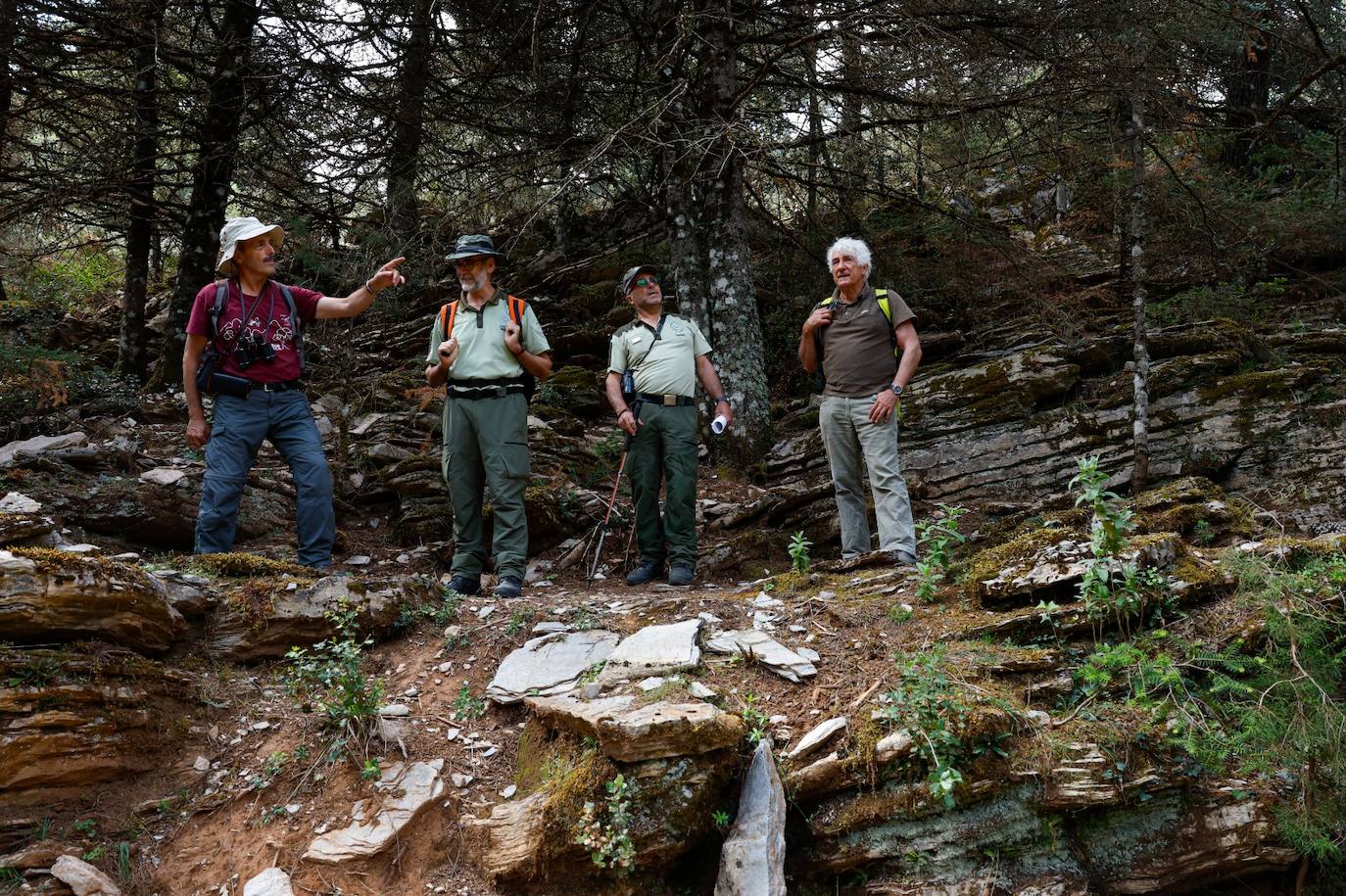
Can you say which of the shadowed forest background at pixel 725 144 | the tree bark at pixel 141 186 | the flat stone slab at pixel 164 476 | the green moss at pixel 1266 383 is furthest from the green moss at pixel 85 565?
the green moss at pixel 1266 383

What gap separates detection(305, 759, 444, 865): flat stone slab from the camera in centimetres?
333

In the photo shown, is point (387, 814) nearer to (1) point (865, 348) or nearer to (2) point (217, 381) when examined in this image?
(2) point (217, 381)

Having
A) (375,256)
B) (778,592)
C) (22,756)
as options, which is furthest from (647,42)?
(22,756)

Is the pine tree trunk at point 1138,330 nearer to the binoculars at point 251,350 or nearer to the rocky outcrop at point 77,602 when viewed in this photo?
the binoculars at point 251,350

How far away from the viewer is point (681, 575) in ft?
20.5

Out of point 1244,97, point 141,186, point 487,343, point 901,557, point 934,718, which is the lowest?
point 934,718

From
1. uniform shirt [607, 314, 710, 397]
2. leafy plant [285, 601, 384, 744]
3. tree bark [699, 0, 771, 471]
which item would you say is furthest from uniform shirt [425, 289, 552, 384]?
tree bark [699, 0, 771, 471]

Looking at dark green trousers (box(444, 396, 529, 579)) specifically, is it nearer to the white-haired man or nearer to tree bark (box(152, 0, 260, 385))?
the white-haired man

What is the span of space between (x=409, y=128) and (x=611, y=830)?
889 cm

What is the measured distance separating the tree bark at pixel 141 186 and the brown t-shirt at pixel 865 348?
721cm

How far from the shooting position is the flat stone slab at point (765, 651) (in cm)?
422

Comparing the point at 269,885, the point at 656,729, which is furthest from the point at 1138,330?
the point at 269,885

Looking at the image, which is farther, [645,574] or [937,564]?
[645,574]

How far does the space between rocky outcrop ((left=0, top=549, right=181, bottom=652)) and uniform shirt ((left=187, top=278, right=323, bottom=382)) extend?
167cm
